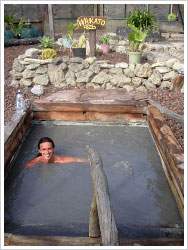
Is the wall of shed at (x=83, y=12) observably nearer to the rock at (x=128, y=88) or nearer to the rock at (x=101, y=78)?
the rock at (x=101, y=78)

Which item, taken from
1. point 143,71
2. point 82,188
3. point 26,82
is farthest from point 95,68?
point 82,188

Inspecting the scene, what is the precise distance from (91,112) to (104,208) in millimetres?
4312

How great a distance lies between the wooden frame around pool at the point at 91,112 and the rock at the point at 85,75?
0.55 meters

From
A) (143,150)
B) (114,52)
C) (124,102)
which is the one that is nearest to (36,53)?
(114,52)

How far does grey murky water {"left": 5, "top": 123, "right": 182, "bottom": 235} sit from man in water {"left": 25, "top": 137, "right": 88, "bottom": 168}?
96mm

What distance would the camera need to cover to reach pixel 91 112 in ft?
20.5

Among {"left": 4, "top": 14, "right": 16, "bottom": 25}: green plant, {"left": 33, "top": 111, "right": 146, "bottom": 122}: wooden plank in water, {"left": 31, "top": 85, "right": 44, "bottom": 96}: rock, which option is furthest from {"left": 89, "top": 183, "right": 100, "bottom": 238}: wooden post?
{"left": 4, "top": 14, "right": 16, "bottom": 25}: green plant

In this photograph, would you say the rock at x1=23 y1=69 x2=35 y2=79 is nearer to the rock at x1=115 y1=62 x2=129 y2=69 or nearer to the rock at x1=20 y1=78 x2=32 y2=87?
the rock at x1=20 y1=78 x2=32 y2=87

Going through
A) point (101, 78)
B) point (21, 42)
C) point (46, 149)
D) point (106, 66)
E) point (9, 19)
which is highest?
point (9, 19)

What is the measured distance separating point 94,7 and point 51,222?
46.5 feet

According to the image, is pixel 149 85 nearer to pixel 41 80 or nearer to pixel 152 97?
pixel 152 97

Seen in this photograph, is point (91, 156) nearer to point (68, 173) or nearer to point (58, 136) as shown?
point (68, 173)

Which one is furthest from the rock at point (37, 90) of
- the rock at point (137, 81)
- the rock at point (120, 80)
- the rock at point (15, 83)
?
the rock at point (137, 81)

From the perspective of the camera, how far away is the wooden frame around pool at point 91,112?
462 centimetres
